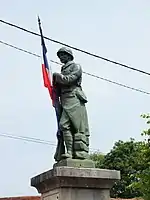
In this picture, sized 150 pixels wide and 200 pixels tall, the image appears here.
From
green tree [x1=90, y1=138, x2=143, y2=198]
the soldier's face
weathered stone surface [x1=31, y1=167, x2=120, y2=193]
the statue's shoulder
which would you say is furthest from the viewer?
green tree [x1=90, y1=138, x2=143, y2=198]

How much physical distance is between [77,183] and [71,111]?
112 centimetres

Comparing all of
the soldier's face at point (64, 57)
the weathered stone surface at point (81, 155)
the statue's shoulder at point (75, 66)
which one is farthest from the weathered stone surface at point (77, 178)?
the soldier's face at point (64, 57)

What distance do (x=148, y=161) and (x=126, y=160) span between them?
16.2m

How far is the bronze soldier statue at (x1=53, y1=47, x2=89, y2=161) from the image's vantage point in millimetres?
7742

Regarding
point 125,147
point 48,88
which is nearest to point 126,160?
point 125,147

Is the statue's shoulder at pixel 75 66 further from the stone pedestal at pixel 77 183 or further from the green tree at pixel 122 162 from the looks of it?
the green tree at pixel 122 162

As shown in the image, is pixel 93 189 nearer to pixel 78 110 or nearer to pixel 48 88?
pixel 78 110

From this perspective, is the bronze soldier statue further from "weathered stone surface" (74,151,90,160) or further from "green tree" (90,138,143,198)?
"green tree" (90,138,143,198)

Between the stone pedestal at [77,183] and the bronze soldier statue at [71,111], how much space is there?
1.04 ft

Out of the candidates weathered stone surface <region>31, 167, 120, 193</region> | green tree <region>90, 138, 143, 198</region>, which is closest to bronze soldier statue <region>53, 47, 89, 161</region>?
weathered stone surface <region>31, 167, 120, 193</region>

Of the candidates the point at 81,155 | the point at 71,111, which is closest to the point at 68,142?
the point at 81,155

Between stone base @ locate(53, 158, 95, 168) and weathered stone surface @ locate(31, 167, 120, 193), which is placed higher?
stone base @ locate(53, 158, 95, 168)

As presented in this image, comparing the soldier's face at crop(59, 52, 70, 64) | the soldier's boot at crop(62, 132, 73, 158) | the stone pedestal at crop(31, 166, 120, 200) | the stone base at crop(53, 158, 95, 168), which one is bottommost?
the stone pedestal at crop(31, 166, 120, 200)

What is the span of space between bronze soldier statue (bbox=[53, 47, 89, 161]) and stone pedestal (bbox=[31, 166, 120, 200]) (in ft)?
1.04
